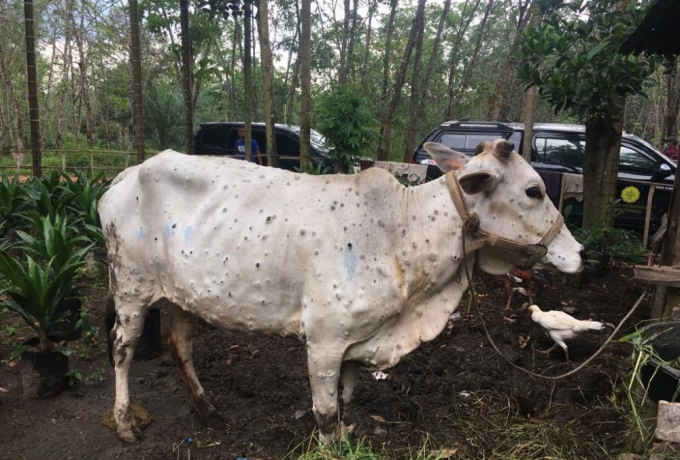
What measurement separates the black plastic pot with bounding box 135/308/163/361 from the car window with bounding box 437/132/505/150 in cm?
688

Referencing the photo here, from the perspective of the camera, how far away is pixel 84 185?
22.0 ft

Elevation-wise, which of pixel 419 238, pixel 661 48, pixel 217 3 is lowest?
pixel 419 238

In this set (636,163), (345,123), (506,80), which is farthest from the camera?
(506,80)

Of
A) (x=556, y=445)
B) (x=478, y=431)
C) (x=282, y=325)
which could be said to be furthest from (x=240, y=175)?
(x=556, y=445)

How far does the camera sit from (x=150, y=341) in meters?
4.36

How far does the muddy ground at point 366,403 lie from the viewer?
10.3 ft

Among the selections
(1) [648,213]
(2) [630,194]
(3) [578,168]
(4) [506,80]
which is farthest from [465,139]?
(4) [506,80]

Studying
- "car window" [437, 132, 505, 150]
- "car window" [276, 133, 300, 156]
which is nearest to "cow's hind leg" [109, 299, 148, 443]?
"car window" [437, 132, 505, 150]

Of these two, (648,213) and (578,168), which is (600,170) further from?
(578,168)

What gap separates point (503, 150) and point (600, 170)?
470 centimetres

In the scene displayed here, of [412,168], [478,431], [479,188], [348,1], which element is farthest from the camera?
[348,1]

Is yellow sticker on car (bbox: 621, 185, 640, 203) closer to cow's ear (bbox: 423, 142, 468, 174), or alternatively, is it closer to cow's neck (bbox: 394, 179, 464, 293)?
cow's ear (bbox: 423, 142, 468, 174)

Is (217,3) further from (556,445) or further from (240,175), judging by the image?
(556,445)

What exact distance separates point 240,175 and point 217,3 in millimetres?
5446
